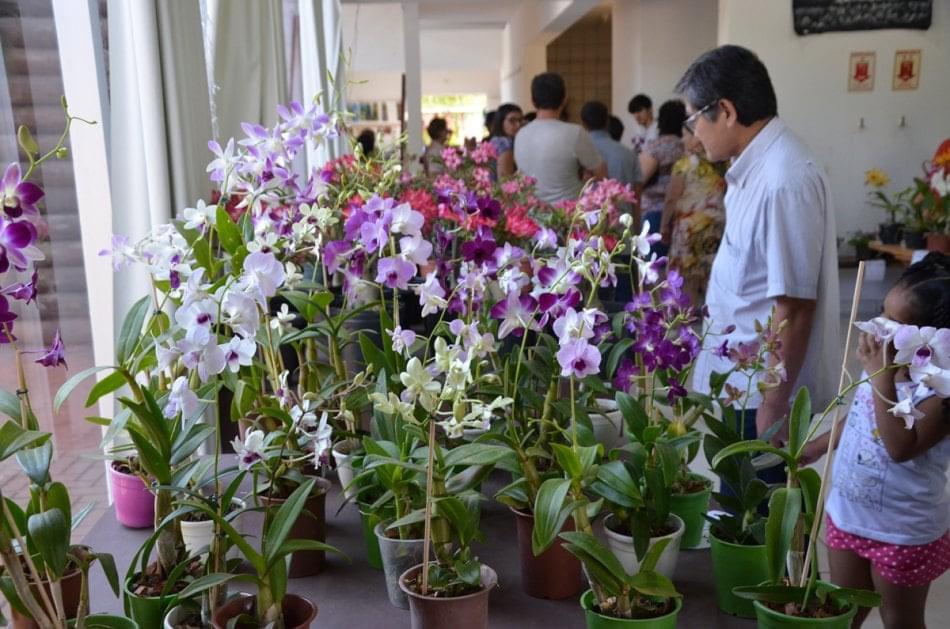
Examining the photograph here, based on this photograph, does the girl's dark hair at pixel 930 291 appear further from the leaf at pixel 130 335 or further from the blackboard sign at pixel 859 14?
the blackboard sign at pixel 859 14

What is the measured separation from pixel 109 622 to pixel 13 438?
241 millimetres

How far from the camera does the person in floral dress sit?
4086 millimetres

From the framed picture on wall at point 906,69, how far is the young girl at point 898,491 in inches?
244

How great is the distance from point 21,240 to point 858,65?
7418 mm

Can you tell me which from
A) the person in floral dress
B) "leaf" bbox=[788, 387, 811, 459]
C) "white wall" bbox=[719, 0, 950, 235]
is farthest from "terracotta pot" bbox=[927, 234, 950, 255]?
"leaf" bbox=[788, 387, 811, 459]

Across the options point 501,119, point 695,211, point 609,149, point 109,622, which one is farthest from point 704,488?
point 501,119

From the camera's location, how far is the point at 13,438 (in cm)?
94

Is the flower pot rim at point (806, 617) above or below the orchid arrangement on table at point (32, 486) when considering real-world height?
below

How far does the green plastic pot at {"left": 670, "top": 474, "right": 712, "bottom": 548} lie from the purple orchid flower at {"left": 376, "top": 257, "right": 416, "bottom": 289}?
1.76 ft

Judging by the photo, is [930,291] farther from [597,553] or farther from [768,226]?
[597,553]

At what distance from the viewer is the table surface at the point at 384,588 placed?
3.85 ft

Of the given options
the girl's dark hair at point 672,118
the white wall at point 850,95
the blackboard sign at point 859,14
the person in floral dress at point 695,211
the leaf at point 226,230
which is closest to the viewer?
the leaf at point 226,230

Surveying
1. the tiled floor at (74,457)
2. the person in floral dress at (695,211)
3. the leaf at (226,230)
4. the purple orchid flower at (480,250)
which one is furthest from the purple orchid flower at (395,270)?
the person in floral dress at (695,211)

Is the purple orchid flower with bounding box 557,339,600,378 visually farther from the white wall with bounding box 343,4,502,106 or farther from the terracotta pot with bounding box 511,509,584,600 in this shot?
the white wall with bounding box 343,4,502,106
